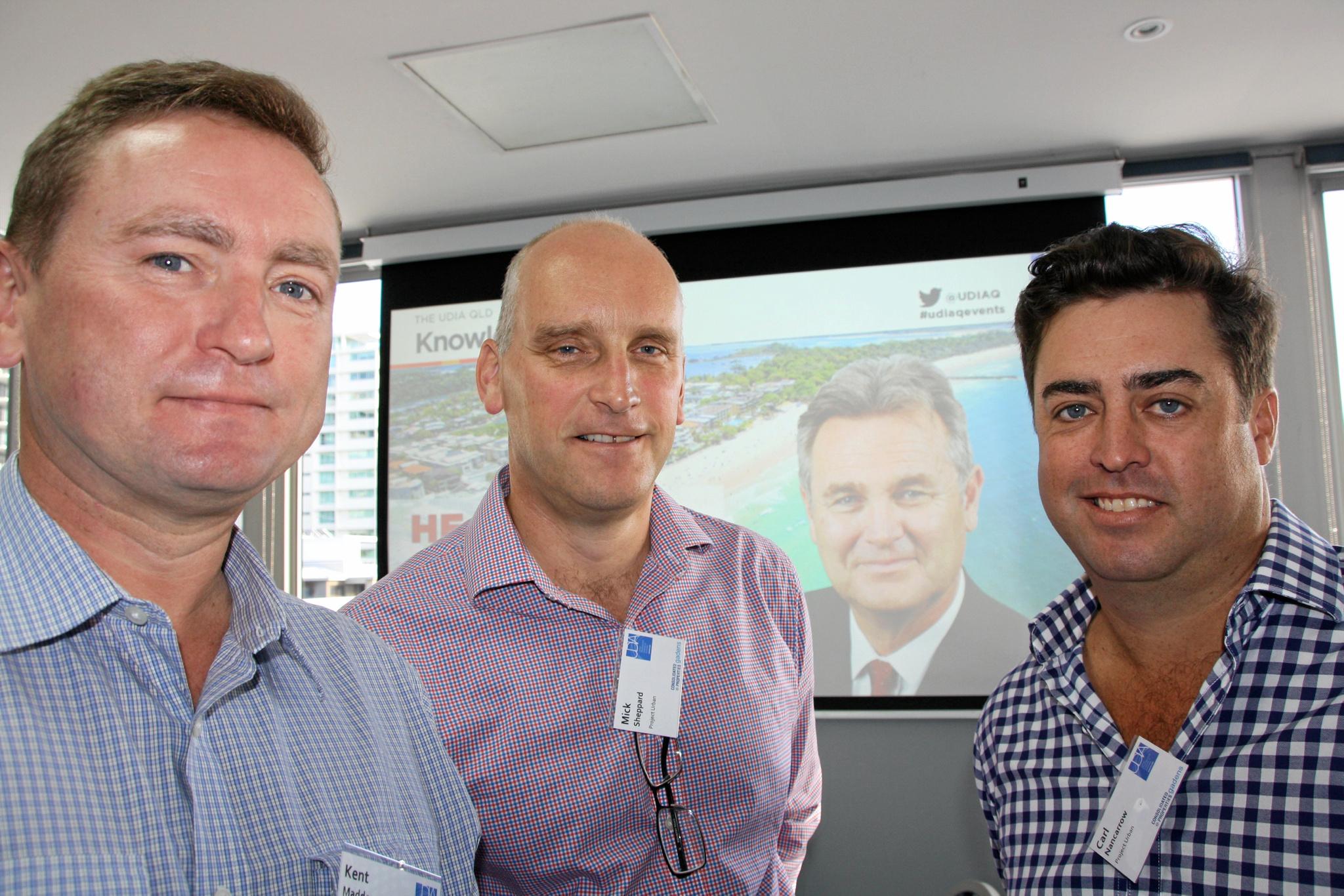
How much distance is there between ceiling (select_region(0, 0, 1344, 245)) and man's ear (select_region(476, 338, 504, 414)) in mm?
1949

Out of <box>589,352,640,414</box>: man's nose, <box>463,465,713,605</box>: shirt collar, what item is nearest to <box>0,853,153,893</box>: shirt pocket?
<box>463,465,713,605</box>: shirt collar

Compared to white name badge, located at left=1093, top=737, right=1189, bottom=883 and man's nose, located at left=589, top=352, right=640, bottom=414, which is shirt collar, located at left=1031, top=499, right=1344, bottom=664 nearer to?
white name badge, located at left=1093, top=737, right=1189, bottom=883

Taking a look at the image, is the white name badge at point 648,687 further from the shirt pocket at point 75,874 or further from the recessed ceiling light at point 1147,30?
the recessed ceiling light at point 1147,30

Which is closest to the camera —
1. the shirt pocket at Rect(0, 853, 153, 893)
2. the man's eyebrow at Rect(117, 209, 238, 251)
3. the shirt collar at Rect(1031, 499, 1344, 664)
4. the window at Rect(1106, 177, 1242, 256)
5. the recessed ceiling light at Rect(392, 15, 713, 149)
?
the shirt pocket at Rect(0, 853, 153, 893)

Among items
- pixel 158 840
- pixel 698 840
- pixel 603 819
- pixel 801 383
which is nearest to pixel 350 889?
pixel 158 840

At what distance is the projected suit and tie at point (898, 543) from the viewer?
466cm

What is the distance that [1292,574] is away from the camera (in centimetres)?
148

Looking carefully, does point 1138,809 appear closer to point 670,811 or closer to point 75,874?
point 670,811

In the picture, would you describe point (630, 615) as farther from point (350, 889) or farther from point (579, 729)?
point (350, 889)

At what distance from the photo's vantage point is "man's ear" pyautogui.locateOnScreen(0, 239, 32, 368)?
102 cm

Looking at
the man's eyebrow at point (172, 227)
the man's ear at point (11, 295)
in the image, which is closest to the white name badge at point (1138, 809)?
the man's eyebrow at point (172, 227)

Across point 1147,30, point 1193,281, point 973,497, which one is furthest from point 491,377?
Answer: point 973,497

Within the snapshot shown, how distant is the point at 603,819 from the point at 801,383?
3.68m

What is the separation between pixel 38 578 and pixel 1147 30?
4.09m
